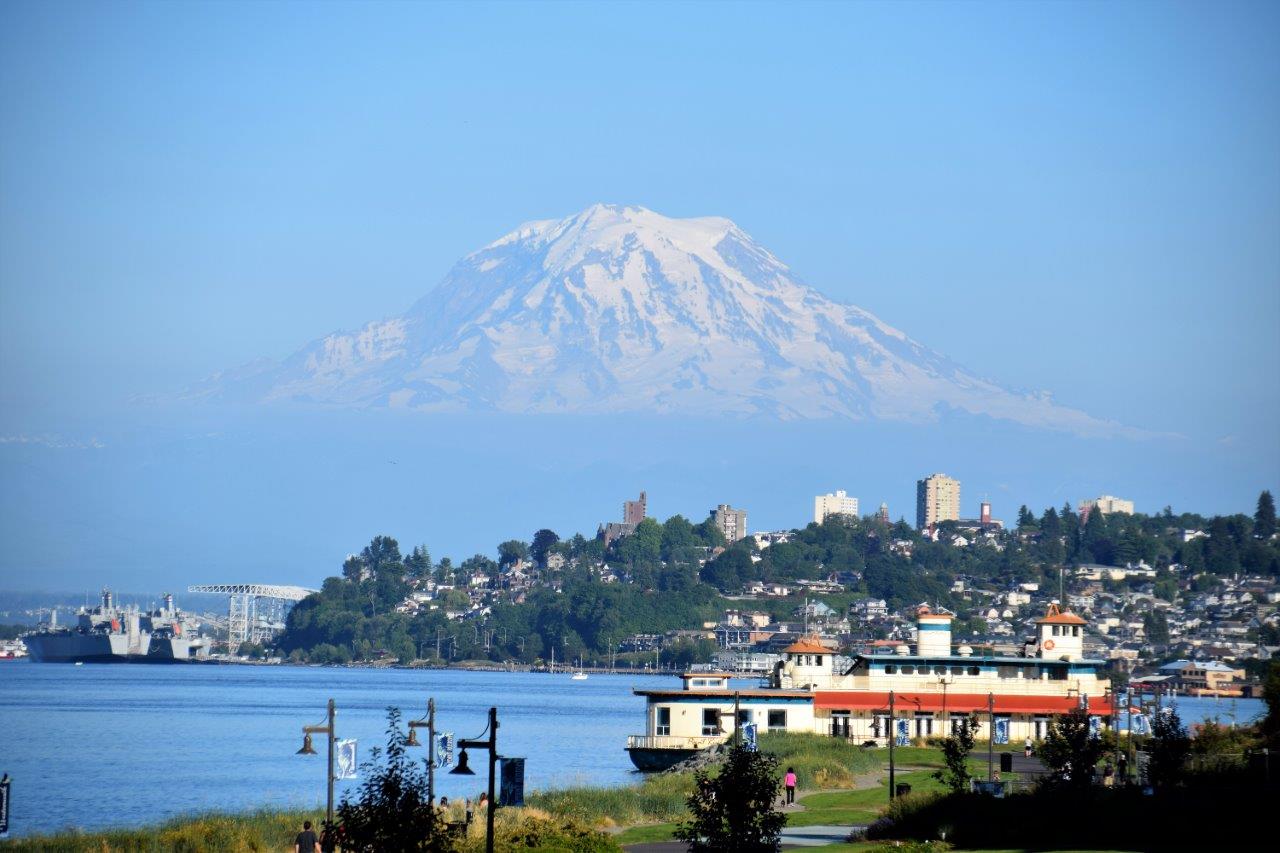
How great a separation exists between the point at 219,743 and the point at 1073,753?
60548 millimetres

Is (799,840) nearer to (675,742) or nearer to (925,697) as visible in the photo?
(675,742)

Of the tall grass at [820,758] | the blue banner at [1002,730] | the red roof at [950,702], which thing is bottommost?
the tall grass at [820,758]

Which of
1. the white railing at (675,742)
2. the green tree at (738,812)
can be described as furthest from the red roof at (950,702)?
the green tree at (738,812)

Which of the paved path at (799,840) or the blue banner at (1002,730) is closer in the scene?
the paved path at (799,840)

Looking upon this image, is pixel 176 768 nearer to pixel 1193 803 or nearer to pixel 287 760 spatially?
pixel 287 760

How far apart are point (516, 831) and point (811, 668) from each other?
173 feet

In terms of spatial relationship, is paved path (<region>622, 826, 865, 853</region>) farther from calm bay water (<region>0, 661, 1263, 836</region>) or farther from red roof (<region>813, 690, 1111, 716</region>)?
red roof (<region>813, 690, 1111, 716</region>)

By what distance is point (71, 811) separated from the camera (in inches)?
2618

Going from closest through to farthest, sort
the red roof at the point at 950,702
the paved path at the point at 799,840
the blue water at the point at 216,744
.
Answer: the paved path at the point at 799,840 < the blue water at the point at 216,744 < the red roof at the point at 950,702

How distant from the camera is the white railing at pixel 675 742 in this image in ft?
274

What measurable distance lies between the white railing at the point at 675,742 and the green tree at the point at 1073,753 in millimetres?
20066

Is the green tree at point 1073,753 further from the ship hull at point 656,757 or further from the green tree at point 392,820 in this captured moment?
the green tree at point 392,820

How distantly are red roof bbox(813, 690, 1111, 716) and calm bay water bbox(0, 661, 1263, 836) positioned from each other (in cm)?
1003

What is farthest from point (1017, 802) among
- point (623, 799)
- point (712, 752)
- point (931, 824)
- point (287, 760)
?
point (287, 760)
